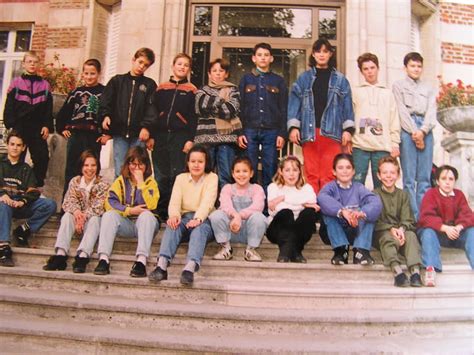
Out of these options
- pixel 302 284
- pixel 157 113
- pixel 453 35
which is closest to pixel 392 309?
pixel 302 284

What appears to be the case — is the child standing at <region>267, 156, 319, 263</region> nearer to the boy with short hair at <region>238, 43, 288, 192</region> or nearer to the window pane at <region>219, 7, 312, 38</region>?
the boy with short hair at <region>238, 43, 288, 192</region>

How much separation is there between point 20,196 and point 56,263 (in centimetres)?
96

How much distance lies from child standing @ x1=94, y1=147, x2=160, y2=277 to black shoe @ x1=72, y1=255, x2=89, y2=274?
13 centimetres

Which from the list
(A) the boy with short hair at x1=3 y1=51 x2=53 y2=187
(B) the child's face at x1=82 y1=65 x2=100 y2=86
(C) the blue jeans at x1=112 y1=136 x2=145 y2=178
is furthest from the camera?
(A) the boy with short hair at x1=3 y1=51 x2=53 y2=187

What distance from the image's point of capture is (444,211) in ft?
13.1

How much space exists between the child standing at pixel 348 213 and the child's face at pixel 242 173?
662mm

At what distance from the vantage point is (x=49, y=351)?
9.77 feet

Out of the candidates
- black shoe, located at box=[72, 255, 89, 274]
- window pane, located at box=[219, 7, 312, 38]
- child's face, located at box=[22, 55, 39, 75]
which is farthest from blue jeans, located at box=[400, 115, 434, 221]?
child's face, located at box=[22, 55, 39, 75]

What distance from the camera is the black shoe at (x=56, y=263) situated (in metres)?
3.77

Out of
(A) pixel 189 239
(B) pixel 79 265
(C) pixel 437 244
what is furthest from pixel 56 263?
(C) pixel 437 244

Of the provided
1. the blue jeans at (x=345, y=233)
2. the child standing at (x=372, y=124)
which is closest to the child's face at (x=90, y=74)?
the child standing at (x=372, y=124)

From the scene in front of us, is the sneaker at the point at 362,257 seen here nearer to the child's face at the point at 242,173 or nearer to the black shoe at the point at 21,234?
the child's face at the point at 242,173

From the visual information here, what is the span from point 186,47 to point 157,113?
242cm

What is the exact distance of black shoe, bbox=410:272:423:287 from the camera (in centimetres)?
352
